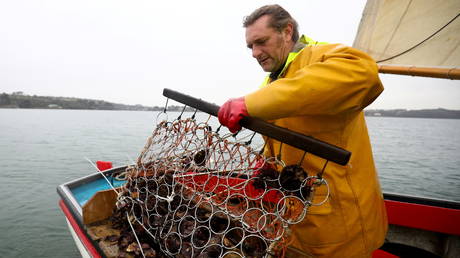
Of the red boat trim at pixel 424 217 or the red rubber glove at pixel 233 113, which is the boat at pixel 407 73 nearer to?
the red boat trim at pixel 424 217

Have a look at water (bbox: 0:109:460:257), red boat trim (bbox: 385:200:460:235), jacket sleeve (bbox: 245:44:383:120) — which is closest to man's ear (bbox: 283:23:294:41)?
jacket sleeve (bbox: 245:44:383:120)

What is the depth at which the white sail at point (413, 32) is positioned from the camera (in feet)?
14.0

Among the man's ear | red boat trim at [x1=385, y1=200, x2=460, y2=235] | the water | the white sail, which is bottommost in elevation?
the water

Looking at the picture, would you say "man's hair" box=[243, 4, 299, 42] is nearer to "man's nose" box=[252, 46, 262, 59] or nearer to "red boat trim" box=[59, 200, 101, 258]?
"man's nose" box=[252, 46, 262, 59]

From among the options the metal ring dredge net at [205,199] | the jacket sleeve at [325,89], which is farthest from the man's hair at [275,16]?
the metal ring dredge net at [205,199]

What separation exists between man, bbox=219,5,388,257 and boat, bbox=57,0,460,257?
148 cm

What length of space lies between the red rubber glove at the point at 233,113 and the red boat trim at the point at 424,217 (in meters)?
3.37

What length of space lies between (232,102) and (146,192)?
152 centimetres

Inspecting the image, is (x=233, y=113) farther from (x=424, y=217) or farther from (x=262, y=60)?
(x=424, y=217)

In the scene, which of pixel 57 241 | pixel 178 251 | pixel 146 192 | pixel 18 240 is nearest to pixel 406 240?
pixel 178 251

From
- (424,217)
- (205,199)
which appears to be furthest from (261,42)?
(424,217)

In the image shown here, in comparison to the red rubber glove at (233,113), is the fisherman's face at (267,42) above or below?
above

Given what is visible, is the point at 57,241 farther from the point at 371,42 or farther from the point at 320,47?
the point at 371,42

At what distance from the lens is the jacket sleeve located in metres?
1.27
